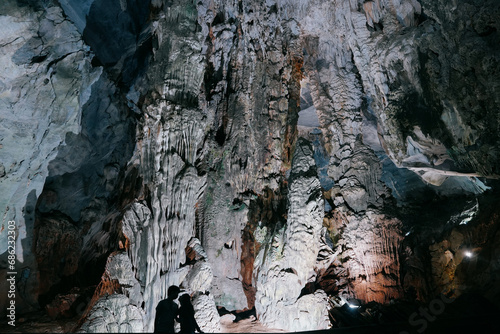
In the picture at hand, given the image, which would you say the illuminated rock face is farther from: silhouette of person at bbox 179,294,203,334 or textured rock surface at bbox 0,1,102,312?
silhouette of person at bbox 179,294,203,334

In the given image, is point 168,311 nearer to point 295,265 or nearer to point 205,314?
point 205,314

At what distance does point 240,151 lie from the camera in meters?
7.14

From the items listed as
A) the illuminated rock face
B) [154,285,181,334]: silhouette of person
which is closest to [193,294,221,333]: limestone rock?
the illuminated rock face

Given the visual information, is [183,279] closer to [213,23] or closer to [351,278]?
[351,278]

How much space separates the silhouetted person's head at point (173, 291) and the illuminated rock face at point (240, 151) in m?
0.07

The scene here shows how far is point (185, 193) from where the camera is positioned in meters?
5.21

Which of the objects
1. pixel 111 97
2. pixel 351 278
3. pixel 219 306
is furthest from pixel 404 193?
pixel 111 97

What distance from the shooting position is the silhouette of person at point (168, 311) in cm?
378

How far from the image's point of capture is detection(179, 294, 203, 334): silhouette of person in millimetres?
3296

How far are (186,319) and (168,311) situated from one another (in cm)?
80

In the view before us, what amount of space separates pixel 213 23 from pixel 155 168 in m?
4.63

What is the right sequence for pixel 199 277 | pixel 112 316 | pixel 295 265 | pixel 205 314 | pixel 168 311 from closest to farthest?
1. pixel 112 316
2. pixel 168 311
3. pixel 205 314
4. pixel 199 277
5. pixel 295 265

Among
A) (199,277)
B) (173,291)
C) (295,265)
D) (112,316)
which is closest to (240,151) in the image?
(295,265)

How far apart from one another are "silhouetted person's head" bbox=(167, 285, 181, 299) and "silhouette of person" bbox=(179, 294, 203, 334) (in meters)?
0.38
